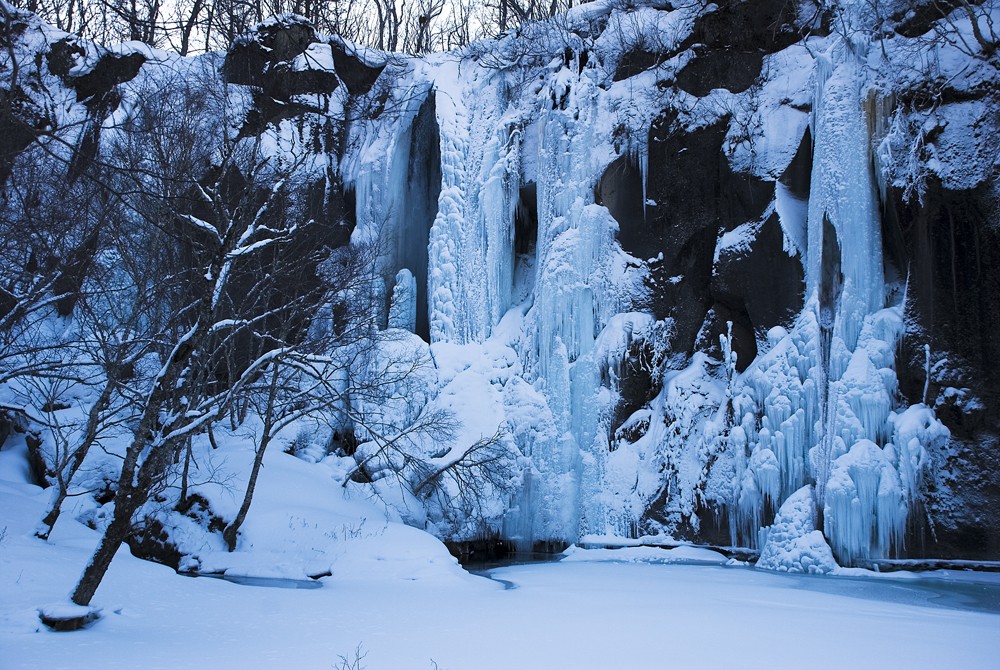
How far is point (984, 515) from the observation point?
11.4 m

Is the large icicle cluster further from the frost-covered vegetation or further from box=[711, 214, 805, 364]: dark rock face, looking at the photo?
box=[711, 214, 805, 364]: dark rock face

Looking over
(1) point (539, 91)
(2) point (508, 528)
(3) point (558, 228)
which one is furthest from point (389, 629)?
(1) point (539, 91)

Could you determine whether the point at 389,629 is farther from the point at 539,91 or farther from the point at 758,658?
the point at 539,91

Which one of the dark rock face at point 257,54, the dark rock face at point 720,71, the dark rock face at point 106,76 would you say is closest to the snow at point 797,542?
the dark rock face at point 720,71

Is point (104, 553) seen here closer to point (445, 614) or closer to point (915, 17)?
point (445, 614)

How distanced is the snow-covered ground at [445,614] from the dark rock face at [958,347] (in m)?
1.02

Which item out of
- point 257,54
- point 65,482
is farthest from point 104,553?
point 257,54

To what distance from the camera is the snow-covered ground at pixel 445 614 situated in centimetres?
540

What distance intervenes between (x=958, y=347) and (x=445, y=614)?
908 cm

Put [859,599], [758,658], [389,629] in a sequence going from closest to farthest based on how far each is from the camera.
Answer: [758,658], [389,629], [859,599]

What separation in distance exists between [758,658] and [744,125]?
38.7ft

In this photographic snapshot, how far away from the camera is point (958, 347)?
11.9 m

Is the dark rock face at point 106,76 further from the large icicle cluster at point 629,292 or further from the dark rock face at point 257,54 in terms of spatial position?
the large icicle cluster at point 629,292

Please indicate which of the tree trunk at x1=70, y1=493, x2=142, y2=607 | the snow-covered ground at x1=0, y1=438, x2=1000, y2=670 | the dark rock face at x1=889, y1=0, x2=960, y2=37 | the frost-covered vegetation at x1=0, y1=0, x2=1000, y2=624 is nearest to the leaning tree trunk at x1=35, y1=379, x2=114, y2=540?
the frost-covered vegetation at x1=0, y1=0, x2=1000, y2=624
